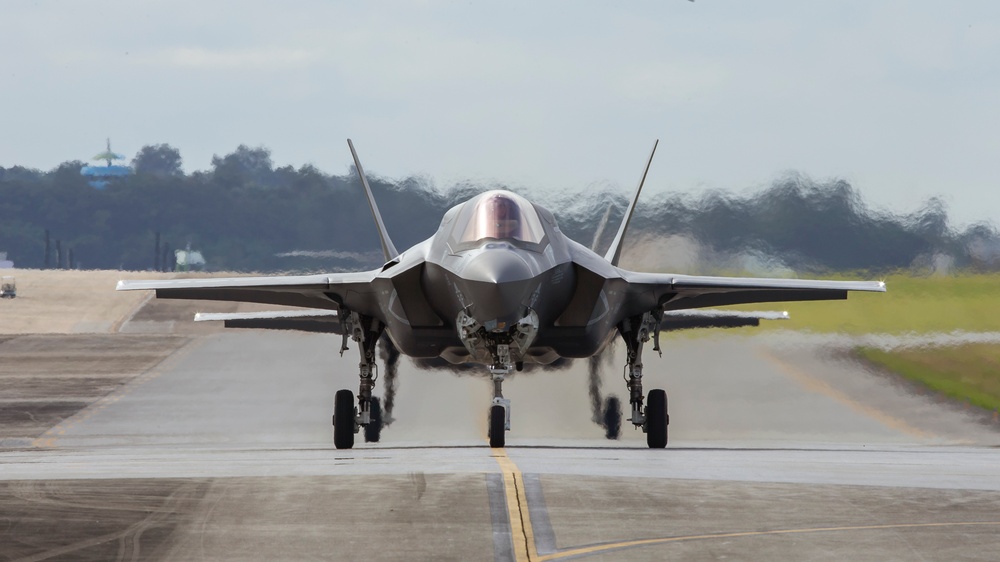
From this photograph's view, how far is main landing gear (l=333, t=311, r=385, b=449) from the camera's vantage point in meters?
18.7

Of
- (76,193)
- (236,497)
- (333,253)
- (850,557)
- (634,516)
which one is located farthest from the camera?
(76,193)

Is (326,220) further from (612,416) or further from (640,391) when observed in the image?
(640,391)

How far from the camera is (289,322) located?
21703 millimetres

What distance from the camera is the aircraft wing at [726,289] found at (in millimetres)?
18266

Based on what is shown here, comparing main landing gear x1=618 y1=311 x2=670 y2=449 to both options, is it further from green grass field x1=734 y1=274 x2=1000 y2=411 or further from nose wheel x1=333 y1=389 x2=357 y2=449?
green grass field x1=734 y1=274 x2=1000 y2=411

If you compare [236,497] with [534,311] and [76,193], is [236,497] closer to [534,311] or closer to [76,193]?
[534,311]

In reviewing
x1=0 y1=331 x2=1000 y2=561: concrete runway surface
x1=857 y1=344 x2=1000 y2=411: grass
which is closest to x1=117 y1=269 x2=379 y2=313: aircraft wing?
x1=0 y1=331 x2=1000 y2=561: concrete runway surface

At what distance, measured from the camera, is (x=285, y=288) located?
18.4m

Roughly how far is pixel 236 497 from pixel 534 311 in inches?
230

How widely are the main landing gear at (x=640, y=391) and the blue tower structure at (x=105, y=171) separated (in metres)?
19.5

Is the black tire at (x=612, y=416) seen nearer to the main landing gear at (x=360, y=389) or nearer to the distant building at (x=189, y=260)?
the main landing gear at (x=360, y=389)

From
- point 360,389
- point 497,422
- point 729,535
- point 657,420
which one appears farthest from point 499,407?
point 729,535

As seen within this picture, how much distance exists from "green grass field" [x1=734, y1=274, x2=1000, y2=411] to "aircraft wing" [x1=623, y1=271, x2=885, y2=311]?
19.6ft

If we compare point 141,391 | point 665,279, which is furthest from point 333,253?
point 665,279
